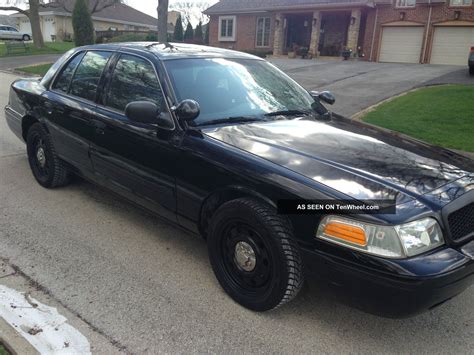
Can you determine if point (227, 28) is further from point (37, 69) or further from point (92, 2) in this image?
point (92, 2)

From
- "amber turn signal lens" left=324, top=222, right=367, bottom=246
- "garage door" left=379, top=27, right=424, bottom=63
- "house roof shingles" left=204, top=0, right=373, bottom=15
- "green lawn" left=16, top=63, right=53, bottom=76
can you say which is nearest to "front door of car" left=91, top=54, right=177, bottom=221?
"amber turn signal lens" left=324, top=222, right=367, bottom=246

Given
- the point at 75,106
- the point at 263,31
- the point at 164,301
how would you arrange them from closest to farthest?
the point at 164,301 → the point at 75,106 → the point at 263,31

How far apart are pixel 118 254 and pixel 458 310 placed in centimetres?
260

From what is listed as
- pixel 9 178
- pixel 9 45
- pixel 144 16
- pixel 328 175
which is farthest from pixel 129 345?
pixel 144 16

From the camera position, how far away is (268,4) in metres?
30.1

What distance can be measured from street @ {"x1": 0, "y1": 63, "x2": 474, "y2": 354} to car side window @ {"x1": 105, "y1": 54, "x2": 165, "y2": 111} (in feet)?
3.89

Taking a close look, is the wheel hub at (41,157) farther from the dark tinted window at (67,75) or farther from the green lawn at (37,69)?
the green lawn at (37,69)

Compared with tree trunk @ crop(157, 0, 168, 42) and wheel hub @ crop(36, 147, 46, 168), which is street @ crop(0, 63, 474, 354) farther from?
tree trunk @ crop(157, 0, 168, 42)

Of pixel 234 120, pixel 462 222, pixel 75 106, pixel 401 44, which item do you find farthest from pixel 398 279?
pixel 401 44

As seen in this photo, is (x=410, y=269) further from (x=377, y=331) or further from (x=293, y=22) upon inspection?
(x=293, y=22)

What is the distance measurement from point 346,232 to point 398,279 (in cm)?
36

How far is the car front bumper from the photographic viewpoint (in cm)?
231

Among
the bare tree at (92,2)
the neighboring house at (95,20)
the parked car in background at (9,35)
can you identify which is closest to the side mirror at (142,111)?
the bare tree at (92,2)

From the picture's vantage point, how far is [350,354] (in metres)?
2.60
